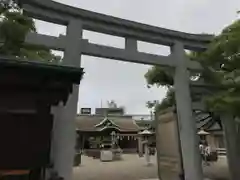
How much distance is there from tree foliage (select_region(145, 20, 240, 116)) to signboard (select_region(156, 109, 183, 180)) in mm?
1121

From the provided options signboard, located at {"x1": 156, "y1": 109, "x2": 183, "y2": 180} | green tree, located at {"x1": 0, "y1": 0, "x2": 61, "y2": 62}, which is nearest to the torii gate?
signboard, located at {"x1": 156, "y1": 109, "x2": 183, "y2": 180}

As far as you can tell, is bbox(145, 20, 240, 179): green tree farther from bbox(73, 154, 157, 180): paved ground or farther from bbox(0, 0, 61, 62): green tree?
bbox(0, 0, 61, 62): green tree

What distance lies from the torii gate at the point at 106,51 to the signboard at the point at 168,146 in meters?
0.17

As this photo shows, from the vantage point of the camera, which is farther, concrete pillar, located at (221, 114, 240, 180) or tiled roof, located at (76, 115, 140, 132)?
tiled roof, located at (76, 115, 140, 132)

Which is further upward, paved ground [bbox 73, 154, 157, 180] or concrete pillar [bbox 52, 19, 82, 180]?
concrete pillar [bbox 52, 19, 82, 180]

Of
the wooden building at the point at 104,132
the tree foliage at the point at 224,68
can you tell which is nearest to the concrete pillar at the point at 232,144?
the tree foliage at the point at 224,68

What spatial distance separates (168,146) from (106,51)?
312 cm

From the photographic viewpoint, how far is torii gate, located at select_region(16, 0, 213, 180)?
5.82 m

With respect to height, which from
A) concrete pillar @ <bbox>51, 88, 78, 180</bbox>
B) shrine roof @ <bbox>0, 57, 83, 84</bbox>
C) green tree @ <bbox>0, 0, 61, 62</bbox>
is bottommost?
concrete pillar @ <bbox>51, 88, 78, 180</bbox>

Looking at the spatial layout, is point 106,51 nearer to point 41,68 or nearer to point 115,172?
point 41,68

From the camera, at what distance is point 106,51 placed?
6.84m

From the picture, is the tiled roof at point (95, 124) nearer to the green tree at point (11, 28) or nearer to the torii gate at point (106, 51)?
the torii gate at point (106, 51)

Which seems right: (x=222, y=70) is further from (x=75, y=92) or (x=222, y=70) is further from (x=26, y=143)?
(x=26, y=143)

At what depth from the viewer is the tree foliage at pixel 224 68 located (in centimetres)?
681
